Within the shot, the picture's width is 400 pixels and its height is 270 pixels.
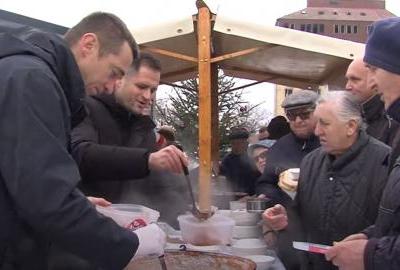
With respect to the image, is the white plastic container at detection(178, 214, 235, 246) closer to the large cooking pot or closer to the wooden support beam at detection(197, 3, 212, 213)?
the large cooking pot

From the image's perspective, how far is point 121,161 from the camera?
238 cm

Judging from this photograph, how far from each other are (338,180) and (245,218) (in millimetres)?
821

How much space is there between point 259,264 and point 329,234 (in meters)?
0.34

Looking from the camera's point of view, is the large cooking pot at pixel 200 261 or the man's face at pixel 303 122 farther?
the man's face at pixel 303 122

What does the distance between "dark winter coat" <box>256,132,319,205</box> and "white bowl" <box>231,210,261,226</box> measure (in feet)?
0.82

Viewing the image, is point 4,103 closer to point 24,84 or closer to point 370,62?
point 24,84

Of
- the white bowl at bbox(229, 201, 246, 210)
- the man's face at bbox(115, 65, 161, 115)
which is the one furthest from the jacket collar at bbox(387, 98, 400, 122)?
the white bowl at bbox(229, 201, 246, 210)

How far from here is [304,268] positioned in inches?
106

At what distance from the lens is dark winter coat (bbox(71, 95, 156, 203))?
2.39 meters

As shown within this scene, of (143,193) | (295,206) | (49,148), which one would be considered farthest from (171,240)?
(49,148)

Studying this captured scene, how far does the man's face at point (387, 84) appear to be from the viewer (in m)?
1.79

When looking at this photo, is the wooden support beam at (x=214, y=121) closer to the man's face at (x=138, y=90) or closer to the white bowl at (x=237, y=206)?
the white bowl at (x=237, y=206)

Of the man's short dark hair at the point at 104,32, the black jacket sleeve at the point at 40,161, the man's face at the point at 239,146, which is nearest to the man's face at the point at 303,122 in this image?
the man's short dark hair at the point at 104,32

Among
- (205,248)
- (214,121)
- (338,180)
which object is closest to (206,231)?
(205,248)
